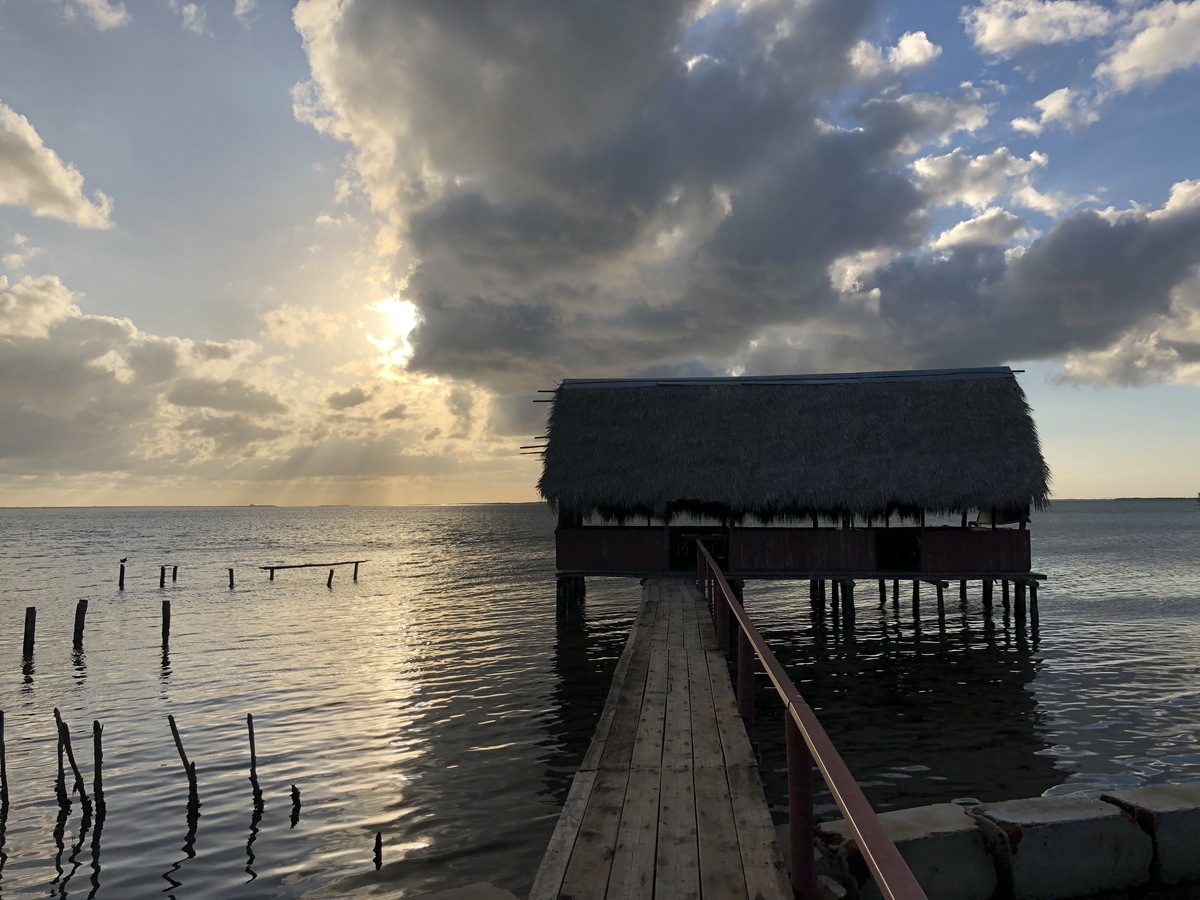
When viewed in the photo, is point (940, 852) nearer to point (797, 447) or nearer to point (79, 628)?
point (797, 447)

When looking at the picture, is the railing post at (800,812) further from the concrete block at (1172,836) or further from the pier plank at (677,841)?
the concrete block at (1172,836)

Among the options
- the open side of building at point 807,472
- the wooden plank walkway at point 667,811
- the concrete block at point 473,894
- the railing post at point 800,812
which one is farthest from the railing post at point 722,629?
the open side of building at point 807,472

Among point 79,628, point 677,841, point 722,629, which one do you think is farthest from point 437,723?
point 79,628

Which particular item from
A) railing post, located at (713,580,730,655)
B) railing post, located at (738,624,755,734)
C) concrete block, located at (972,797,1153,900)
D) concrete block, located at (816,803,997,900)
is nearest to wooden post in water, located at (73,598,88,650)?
railing post, located at (713,580,730,655)

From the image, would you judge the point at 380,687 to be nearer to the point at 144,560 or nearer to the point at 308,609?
the point at 308,609

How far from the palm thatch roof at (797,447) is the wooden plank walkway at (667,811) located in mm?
11605

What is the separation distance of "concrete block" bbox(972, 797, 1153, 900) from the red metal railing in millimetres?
2179

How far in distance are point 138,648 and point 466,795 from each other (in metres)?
16.3

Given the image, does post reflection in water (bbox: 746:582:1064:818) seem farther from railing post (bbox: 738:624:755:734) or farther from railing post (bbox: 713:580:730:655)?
railing post (bbox: 738:624:755:734)

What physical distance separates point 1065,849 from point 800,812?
11.2ft

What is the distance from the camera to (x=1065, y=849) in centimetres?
623

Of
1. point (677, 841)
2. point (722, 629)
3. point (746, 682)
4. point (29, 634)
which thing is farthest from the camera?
point (29, 634)

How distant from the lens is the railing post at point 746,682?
730 cm

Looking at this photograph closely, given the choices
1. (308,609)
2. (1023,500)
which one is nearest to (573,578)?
(1023,500)
